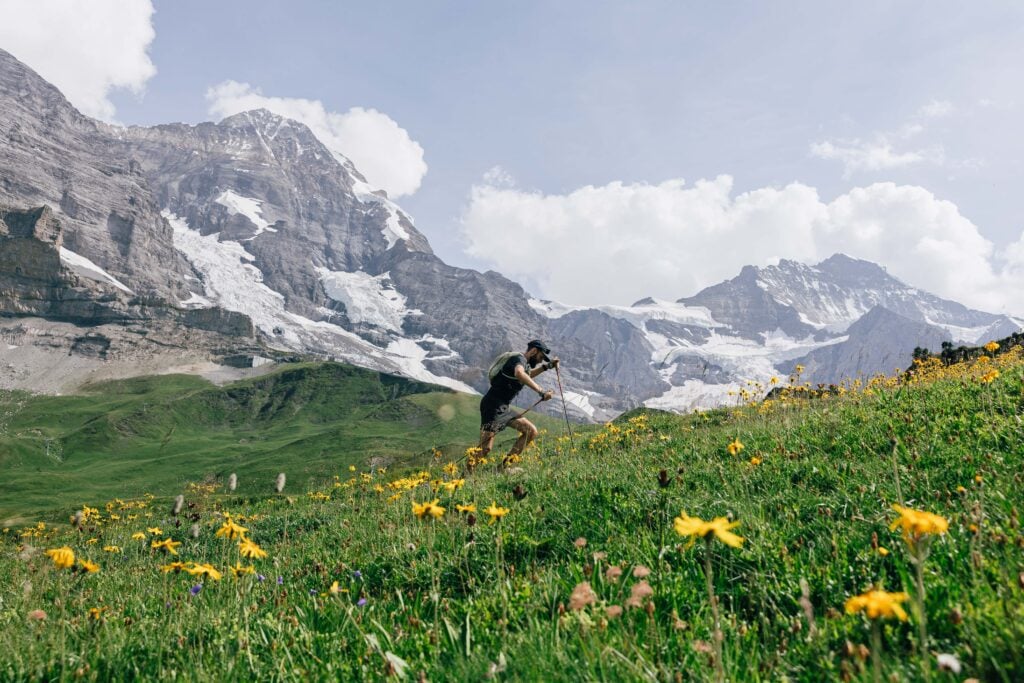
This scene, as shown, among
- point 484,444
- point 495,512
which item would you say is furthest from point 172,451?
point 495,512

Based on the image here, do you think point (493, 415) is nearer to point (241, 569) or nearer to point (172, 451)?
point (241, 569)

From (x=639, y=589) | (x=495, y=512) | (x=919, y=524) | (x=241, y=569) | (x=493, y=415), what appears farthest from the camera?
(x=493, y=415)

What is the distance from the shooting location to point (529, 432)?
1371 cm

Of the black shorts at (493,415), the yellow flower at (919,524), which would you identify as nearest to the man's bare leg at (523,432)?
the black shorts at (493,415)

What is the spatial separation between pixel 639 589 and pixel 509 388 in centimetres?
1095

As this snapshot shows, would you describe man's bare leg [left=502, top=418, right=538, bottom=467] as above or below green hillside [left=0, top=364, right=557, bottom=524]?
above

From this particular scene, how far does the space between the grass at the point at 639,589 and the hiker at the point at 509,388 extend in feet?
16.9

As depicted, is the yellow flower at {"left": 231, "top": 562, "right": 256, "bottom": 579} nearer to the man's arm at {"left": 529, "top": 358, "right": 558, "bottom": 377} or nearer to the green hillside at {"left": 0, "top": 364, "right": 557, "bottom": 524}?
the man's arm at {"left": 529, "top": 358, "right": 558, "bottom": 377}

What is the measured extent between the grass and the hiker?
5.15 meters

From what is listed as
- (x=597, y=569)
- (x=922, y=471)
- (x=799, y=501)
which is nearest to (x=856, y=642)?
(x=597, y=569)

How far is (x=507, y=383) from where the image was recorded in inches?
530

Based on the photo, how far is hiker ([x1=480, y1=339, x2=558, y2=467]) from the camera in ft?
43.2

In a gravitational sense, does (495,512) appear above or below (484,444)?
above

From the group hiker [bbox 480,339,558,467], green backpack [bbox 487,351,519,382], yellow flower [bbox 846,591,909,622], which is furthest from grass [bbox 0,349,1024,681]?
green backpack [bbox 487,351,519,382]
